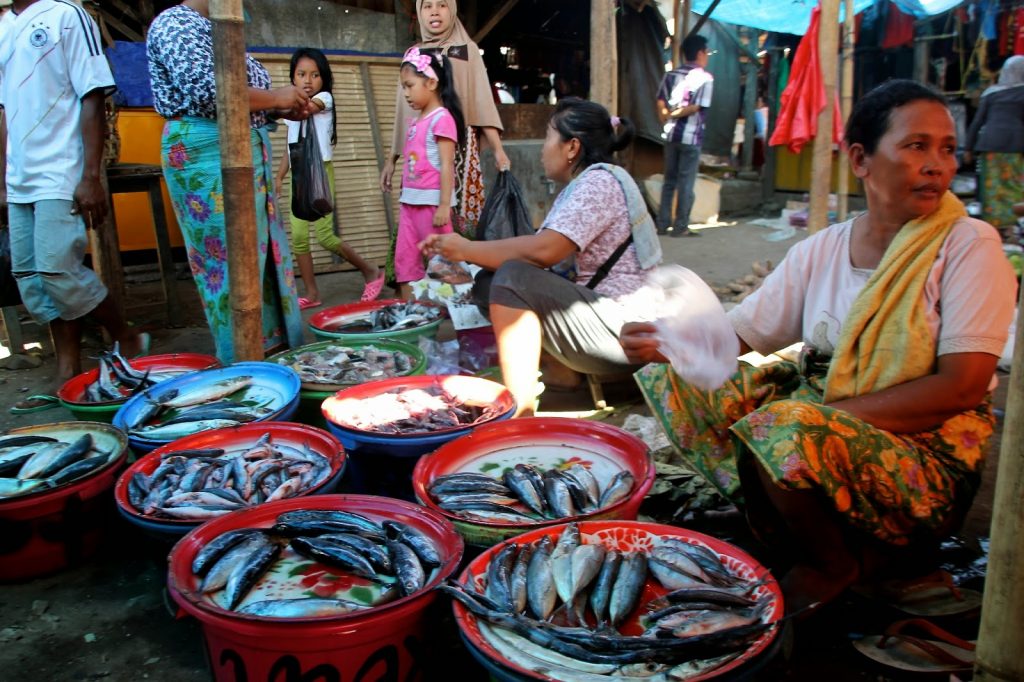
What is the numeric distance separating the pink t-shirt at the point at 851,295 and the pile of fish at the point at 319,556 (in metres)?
1.41

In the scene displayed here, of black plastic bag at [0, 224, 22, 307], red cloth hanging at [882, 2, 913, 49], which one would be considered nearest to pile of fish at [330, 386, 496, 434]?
black plastic bag at [0, 224, 22, 307]

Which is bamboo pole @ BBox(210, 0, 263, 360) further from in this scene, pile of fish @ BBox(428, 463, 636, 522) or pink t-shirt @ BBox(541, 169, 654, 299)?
pile of fish @ BBox(428, 463, 636, 522)

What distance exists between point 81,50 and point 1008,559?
478 cm

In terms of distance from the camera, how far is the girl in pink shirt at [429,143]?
5.04m

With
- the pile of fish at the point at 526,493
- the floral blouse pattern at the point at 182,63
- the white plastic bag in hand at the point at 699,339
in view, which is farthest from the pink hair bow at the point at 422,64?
the pile of fish at the point at 526,493

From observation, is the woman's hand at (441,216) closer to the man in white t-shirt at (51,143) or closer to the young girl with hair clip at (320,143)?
the young girl with hair clip at (320,143)

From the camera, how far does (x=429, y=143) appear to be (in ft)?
16.8

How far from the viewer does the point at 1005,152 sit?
8484mm

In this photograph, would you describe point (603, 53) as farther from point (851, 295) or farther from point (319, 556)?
point (319, 556)

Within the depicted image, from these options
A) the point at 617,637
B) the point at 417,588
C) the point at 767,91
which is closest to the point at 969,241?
the point at 617,637

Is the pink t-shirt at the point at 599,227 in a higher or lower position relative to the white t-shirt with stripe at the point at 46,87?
lower

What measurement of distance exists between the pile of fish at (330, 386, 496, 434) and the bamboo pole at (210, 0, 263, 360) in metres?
0.77

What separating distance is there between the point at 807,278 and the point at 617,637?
1.46 metres

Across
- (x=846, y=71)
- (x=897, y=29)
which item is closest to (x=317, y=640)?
(x=846, y=71)
